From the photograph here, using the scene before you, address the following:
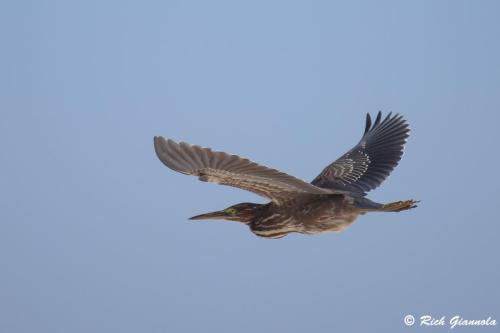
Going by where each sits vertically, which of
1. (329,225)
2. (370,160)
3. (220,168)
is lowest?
(329,225)

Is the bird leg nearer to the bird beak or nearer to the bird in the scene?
the bird

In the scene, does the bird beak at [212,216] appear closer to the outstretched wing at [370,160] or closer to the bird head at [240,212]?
the bird head at [240,212]

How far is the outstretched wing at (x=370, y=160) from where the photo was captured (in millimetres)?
5891

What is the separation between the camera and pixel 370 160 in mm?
6379

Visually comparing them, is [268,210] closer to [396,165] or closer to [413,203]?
[413,203]

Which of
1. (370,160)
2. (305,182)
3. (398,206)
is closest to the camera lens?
(305,182)

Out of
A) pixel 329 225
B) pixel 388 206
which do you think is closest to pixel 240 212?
pixel 329 225

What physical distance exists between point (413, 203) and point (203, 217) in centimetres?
135

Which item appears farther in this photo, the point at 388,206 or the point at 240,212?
the point at 240,212

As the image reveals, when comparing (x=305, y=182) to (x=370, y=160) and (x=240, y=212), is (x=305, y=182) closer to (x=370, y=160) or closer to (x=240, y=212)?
(x=240, y=212)

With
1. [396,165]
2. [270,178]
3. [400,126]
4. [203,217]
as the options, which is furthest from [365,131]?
[270,178]

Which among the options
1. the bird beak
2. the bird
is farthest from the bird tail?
the bird beak

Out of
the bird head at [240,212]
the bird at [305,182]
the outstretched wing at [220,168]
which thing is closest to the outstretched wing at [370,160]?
the bird at [305,182]

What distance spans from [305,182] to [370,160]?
Result: 2.38 metres
